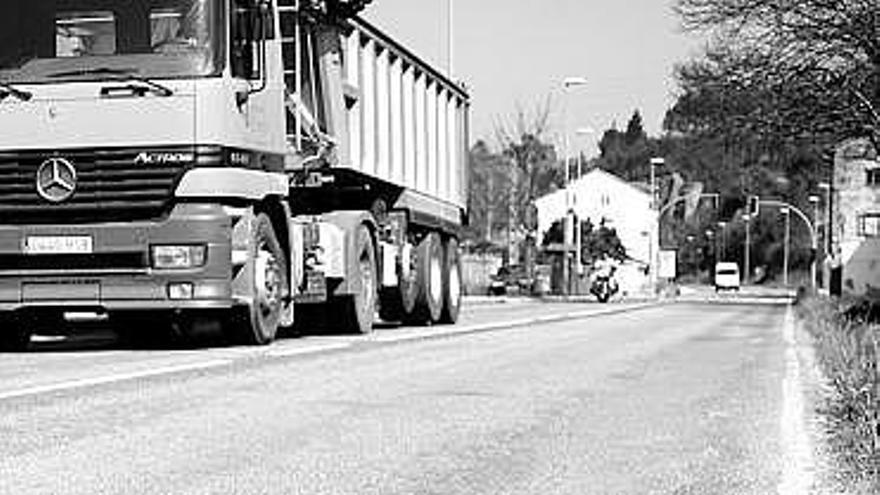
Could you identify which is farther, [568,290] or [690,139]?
[568,290]

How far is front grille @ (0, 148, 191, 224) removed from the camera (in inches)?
530

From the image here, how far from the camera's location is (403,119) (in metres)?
20.9

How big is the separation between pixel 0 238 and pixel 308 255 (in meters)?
3.80

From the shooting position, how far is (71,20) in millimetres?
13711

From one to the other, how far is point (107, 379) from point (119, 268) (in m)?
2.80

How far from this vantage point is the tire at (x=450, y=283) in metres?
23.0

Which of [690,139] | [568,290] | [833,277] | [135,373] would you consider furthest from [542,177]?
[135,373]

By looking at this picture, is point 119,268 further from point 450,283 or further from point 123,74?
point 450,283

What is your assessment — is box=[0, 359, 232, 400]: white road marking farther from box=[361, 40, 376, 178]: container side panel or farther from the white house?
the white house

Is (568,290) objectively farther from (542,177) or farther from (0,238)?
(0,238)

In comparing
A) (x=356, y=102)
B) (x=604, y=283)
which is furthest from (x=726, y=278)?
(x=356, y=102)

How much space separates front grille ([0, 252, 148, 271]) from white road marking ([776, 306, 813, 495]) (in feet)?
19.0

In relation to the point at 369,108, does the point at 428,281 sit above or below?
below

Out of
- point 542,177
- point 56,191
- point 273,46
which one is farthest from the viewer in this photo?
point 542,177
